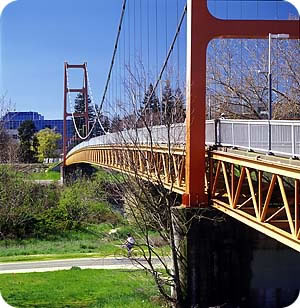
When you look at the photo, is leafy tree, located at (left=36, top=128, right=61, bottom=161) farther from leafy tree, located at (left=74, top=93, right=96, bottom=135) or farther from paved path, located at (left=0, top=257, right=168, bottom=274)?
paved path, located at (left=0, top=257, right=168, bottom=274)

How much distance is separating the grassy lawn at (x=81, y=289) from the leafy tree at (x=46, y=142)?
33.4 feet

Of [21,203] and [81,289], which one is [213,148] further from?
[21,203]

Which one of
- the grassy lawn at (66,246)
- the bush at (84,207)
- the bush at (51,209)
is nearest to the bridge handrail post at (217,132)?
the grassy lawn at (66,246)

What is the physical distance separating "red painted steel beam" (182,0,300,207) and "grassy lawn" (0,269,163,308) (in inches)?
63.6

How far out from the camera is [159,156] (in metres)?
9.09

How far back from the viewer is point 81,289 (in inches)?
349

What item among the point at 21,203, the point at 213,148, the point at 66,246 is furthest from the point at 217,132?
the point at 21,203

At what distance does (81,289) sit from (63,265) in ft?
7.46

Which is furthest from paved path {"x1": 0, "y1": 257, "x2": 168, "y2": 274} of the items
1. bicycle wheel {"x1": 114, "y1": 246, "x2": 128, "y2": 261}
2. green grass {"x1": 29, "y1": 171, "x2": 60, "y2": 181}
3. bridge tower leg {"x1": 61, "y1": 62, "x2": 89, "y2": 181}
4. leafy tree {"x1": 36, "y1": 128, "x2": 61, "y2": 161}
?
bridge tower leg {"x1": 61, "y1": 62, "x2": 89, "y2": 181}

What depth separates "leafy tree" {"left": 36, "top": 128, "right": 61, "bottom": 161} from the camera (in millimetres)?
20336

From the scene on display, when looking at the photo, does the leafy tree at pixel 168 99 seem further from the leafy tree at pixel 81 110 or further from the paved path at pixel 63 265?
the leafy tree at pixel 81 110

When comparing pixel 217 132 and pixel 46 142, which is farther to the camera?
pixel 46 142

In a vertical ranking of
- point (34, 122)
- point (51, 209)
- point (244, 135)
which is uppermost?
point (34, 122)

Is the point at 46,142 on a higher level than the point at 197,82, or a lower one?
lower
